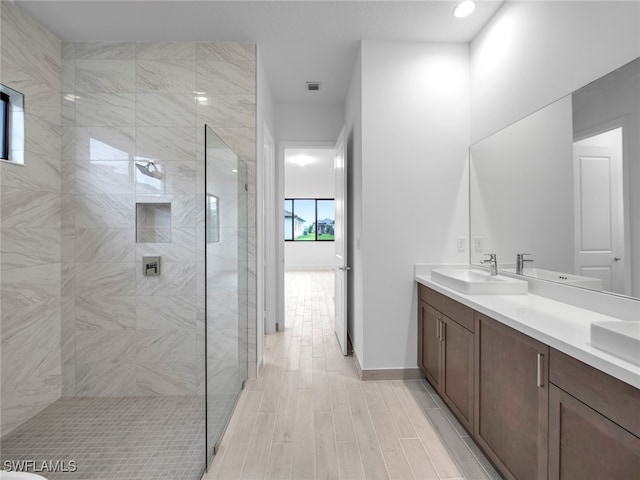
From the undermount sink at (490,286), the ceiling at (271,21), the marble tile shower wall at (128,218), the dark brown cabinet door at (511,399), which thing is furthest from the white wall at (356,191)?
the marble tile shower wall at (128,218)

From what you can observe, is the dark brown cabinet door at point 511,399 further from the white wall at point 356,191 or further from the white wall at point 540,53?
the white wall at point 540,53

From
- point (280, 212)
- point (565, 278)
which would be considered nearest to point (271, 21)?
point (280, 212)

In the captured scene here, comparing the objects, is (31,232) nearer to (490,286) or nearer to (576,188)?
(490,286)

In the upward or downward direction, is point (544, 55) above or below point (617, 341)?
above

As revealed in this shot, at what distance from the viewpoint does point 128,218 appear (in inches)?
98.2

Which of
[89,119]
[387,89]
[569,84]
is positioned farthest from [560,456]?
[89,119]

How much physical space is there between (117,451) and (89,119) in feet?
7.62

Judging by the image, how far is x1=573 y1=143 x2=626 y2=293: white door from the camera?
1483mm

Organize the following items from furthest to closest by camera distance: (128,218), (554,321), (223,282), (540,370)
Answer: (128,218)
(223,282)
(554,321)
(540,370)

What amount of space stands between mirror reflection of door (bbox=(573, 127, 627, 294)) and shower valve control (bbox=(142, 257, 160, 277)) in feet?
9.00

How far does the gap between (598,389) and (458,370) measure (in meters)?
1.04

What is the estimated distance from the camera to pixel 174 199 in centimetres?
252

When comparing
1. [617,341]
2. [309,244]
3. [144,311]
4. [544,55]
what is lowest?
[144,311]

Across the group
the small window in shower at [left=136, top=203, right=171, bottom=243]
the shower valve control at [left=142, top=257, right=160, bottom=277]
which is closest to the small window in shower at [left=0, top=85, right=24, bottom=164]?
the small window in shower at [left=136, top=203, right=171, bottom=243]
